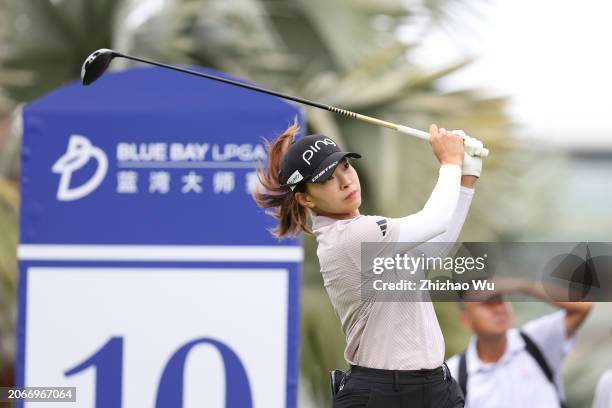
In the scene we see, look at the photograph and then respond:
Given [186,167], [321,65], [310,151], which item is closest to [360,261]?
[310,151]

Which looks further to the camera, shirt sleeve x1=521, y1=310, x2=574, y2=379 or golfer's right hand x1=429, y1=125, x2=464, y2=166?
shirt sleeve x1=521, y1=310, x2=574, y2=379

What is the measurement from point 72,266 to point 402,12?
11.1 ft

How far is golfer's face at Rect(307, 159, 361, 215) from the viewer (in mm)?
3330

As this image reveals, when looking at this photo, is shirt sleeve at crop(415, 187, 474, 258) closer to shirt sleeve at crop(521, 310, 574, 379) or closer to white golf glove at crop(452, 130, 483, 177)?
white golf glove at crop(452, 130, 483, 177)

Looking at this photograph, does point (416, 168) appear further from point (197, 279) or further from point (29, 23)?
point (29, 23)

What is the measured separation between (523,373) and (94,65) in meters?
2.35

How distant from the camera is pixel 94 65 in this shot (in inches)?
158

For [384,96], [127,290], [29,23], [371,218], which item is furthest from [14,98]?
[371,218]

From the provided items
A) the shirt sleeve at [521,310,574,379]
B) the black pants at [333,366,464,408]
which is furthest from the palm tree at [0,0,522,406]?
the black pants at [333,366,464,408]

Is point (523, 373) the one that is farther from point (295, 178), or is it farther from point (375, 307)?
point (295, 178)

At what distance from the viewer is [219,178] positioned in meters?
4.59

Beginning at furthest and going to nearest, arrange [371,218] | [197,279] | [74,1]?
[74,1], [197,279], [371,218]

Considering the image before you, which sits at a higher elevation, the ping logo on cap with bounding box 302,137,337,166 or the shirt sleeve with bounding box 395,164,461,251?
the ping logo on cap with bounding box 302,137,337,166

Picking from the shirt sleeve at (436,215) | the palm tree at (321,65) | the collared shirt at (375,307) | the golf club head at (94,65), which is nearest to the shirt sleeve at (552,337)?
the palm tree at (321,65)
